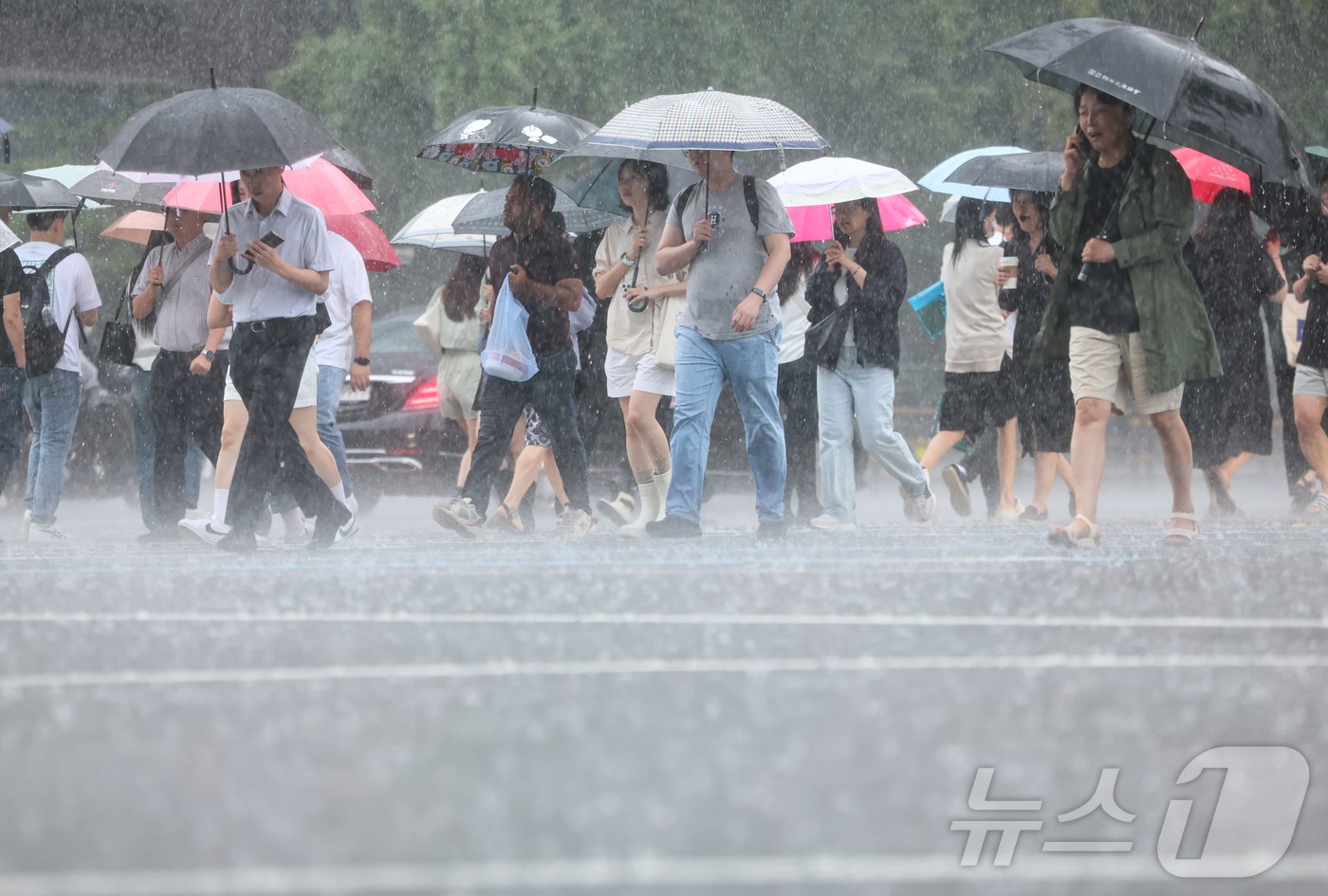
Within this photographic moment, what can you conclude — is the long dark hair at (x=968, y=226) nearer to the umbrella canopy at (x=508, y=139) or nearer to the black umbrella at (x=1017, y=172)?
the black umbrella at (x=1017, y=172)

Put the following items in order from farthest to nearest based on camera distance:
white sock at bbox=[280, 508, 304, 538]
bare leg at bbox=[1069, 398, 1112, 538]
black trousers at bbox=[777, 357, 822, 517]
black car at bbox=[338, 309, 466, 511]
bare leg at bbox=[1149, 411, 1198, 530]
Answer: black car at bbox=[338, 309, 466, 511], black trousers at bbox=[777, 357, 822, 517], white sock at bbox=[280, 508, 304, 538], bare leg at bbox=[1149, 411, 1198, 530], bare leg at bbox=[1069, 398, 1112, 538]

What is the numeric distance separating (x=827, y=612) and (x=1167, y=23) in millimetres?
15475

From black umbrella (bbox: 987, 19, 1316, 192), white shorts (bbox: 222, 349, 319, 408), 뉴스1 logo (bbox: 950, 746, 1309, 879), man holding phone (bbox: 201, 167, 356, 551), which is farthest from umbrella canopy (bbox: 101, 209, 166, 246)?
뉴스1 logo (bbox: 950, 746, 1309, 879)

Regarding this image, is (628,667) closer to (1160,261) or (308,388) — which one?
(1160,261)

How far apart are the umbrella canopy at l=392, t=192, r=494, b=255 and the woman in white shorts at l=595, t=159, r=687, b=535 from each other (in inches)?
74.0

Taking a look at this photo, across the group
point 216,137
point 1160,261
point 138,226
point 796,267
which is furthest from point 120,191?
point 1160,261

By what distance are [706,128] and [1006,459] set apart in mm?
3535

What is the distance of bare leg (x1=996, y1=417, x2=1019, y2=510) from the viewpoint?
11.9 m

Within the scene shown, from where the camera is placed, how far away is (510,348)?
10.4 m

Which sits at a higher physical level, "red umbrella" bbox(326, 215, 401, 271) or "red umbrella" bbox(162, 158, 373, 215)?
"red umbrella" bbox(162, 158, 373, 215)

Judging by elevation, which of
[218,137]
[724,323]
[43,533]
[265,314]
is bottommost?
[43,533]

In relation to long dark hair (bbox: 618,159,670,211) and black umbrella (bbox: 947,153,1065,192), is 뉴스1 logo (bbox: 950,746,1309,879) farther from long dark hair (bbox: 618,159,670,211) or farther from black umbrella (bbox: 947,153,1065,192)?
black umbrella (bbox: 947,153,1065,192)

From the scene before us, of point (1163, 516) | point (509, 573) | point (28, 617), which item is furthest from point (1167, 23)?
point (28, 617)

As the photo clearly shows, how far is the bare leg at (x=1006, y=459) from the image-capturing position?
38.9 ft
